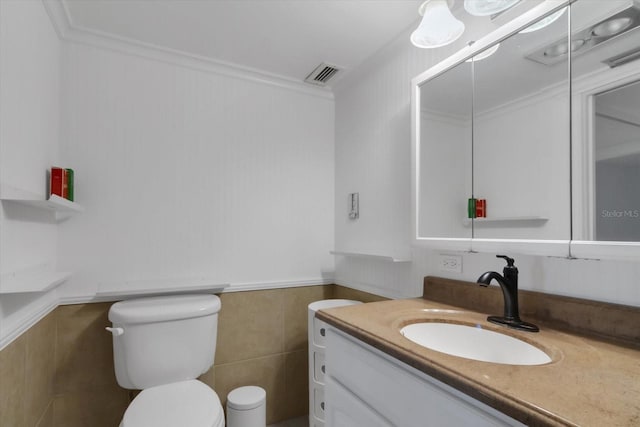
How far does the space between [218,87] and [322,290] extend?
145cm

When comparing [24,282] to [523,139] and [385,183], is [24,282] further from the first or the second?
[523,139]

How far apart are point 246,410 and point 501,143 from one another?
1706mm

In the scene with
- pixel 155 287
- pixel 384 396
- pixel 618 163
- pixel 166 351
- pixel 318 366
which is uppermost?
pixel 618 163

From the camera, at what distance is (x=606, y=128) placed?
34.4 inches

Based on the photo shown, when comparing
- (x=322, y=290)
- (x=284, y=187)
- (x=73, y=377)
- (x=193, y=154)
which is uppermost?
(x=193, y=154)

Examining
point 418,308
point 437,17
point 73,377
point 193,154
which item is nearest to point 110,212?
point 193,154

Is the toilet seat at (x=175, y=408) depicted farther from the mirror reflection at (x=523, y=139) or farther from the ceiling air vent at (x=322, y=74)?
the ceiling air vent at (x=322, y=74)

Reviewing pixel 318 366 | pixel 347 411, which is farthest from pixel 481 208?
pixel 318 366

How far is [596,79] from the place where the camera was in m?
0.89

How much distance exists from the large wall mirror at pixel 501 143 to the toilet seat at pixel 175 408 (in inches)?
43.5

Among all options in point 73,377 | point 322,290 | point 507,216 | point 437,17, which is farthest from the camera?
point 322,290

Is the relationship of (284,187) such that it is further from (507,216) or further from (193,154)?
(507,216)
